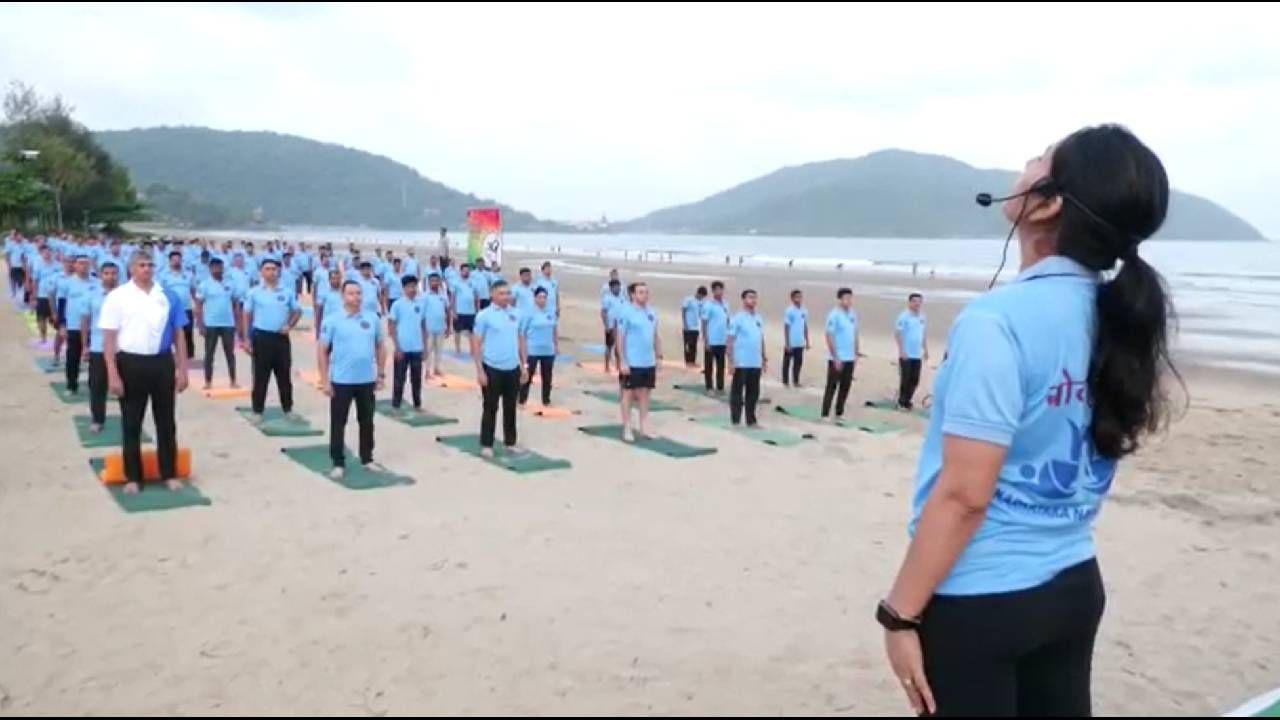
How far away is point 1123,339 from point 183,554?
533 cm

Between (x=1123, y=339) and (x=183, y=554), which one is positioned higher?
(x=1123, y=339)

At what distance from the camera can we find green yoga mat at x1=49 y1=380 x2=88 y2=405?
10570mm

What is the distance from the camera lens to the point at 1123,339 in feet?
5.27

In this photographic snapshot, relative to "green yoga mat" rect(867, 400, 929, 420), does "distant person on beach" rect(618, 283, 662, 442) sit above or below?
above

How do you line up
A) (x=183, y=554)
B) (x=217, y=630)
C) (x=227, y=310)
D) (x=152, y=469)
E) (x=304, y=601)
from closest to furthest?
(x=217, y=630), (x=304, y=601), (x=183, y=554), (x=152, y=469), (x=227, y=310)

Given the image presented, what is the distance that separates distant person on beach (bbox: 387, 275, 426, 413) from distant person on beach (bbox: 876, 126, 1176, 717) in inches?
376

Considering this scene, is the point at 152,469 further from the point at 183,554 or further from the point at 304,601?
the point at 304,601

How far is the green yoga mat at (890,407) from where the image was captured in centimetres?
1200

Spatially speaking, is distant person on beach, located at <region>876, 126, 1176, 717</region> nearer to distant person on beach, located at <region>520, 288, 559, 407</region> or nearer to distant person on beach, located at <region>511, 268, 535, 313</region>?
distant person on beach, located at <region>520, 288, 559, 407</region>

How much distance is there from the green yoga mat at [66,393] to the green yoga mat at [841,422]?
803 centimetres

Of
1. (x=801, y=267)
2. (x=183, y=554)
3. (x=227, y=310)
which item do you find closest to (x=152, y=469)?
(x=183, y=554)

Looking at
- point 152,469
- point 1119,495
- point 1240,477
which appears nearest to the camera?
point 152,469

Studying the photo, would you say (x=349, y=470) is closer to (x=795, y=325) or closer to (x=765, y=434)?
(x=765, y=434)

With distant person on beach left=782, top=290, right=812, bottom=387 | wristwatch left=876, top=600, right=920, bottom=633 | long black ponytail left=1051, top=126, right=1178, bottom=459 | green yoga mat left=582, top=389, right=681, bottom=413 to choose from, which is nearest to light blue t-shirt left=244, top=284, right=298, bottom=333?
green yoga mat left=582, top=389, right=681, bottom=413
